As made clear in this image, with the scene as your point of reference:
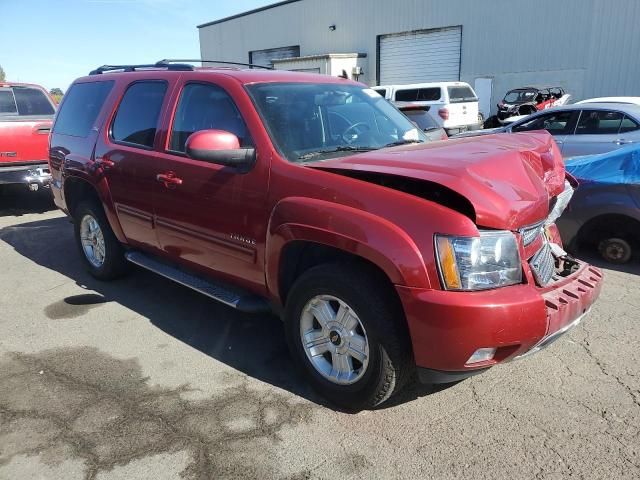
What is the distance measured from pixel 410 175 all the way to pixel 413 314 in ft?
2.26

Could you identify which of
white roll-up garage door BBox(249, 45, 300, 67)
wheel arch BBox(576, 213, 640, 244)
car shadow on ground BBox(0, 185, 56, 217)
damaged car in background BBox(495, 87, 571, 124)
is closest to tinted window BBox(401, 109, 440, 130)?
wheel arch BBox(576, 213, 640, 244)

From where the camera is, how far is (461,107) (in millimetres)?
16109

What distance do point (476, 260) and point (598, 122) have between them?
7.18 m

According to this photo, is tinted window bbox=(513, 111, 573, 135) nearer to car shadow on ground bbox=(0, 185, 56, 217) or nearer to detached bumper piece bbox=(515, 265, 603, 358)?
detached bumper piece bbox=(515, 265, 603, 358)

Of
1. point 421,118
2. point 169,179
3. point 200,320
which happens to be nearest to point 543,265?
point 169,179

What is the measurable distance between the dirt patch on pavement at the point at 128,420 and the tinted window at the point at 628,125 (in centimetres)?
731

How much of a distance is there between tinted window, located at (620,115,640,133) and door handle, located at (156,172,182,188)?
282 inches

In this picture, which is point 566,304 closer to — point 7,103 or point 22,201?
point 7,103

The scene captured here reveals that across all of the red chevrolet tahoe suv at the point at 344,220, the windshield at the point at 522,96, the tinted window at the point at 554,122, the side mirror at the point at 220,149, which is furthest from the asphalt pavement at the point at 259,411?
the windshield at the point at 522,96

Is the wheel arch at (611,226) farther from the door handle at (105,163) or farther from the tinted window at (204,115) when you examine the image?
the door handle at (105,163)

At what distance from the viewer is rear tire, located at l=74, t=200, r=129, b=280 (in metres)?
4.95

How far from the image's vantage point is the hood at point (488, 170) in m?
2.53

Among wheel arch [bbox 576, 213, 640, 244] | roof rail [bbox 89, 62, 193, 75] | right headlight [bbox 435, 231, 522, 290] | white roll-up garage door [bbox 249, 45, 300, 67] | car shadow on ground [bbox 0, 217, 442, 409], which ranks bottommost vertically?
car shadow on ground [bbox 0, 217, 442, 409]

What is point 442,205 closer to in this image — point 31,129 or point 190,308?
point 190,308
